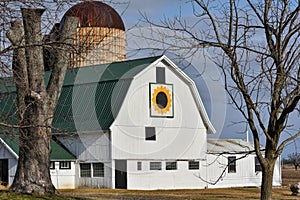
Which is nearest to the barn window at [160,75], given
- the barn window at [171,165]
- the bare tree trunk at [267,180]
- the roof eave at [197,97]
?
the roof eave at [197,97]

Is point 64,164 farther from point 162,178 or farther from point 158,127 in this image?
point 158,127

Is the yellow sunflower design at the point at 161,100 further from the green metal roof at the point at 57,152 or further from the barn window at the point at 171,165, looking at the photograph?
the green metal roof at the point at 57,152

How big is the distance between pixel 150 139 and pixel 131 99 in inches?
129

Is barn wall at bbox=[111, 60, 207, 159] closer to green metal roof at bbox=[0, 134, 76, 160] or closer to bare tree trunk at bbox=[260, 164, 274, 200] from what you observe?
green metal roof at bbox=[0, 134, 76, 160]

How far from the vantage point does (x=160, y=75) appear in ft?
158

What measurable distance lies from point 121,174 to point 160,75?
7294mm

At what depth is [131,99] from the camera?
4659cm

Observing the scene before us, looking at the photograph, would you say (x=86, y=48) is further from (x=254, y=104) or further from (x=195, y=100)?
(x=195, y=100)

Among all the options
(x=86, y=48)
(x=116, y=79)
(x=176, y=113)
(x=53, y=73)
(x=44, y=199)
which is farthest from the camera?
(x=176, y=113)

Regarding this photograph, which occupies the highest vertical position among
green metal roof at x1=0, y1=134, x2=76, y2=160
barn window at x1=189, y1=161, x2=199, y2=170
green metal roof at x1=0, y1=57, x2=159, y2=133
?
green metal roof at x1=0, y1=57, x2=159, y2=133

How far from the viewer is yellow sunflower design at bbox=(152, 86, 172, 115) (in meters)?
47.9

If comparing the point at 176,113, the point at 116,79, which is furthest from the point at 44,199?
the point at 176,113

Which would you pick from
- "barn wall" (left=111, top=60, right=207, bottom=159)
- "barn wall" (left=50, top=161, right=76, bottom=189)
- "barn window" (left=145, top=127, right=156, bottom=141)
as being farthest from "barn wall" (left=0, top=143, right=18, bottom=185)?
"barn window" (left=145, top=127, right=156, bottom=141)

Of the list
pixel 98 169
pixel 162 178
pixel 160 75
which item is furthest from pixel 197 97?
pixel 98 169
